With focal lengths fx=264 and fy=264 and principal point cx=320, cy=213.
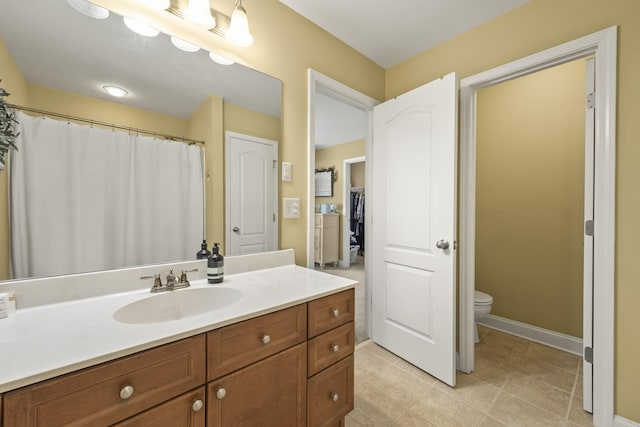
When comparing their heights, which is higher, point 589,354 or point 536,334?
point 589,354

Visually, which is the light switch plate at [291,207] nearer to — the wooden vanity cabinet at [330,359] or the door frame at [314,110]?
the door frame at [314,110]

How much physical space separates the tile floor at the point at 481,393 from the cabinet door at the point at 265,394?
0.62m

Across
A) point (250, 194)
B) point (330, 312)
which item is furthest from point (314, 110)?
point (330, 312)

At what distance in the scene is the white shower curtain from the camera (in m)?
0.97

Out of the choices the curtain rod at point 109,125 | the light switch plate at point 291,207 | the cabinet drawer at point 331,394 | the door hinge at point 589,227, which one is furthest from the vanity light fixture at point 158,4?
the door hinge at point 589,227

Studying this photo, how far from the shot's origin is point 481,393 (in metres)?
1.67

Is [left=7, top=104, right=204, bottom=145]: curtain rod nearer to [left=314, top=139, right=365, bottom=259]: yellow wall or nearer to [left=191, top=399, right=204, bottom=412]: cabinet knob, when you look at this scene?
[left=191, top=399, right=204, bottom=412]: cabinet knob

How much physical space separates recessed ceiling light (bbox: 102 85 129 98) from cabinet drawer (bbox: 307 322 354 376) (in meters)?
1.34

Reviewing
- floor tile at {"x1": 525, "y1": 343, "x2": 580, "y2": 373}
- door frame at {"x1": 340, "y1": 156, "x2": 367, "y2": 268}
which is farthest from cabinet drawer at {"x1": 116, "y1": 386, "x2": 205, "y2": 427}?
door frame at {"x1": 340, "y1": 156, "x2": 367, "y2": 268}

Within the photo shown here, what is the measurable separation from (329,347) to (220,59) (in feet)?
5.13

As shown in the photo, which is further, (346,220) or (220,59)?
(346,220)

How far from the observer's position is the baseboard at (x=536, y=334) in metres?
2.14

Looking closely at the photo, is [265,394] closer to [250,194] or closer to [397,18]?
[250,194]

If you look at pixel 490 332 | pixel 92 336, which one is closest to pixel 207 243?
pixel 92 336
